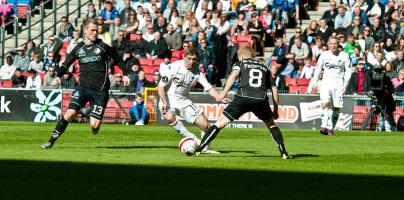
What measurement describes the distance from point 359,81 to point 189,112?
46.6 ft

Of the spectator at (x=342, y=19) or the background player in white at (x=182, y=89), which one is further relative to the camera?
the spectator at (x=342, y=19)

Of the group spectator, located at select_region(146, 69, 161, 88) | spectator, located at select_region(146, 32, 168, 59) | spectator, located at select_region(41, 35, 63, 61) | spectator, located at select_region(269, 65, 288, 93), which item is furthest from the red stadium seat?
spectator, located at select_region(41, 35, 63, 61)

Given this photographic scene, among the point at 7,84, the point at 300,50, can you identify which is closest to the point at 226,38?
the point at 300,50

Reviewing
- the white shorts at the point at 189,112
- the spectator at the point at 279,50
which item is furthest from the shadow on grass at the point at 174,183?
the spectator at the point at 279,50

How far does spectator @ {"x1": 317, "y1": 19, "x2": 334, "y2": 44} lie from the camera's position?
35353 mm

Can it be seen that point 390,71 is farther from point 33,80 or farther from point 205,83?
point 205,83

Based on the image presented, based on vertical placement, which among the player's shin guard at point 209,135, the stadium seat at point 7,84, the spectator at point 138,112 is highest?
the stadium seat at point 7,84

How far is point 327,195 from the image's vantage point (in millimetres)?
12578

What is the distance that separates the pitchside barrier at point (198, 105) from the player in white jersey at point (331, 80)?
3698mm

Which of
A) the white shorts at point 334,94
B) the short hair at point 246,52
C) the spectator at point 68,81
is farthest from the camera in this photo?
the spectator at point 68,81

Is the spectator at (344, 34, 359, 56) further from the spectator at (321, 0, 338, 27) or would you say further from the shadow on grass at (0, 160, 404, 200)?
the shadow on grass at (0, 160, 404, 200)

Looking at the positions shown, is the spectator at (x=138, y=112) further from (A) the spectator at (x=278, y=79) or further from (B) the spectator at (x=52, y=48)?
(B) the spectator at (x=52, y=48)

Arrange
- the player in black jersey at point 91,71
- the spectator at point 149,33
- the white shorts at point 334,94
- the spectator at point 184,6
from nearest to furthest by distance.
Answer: the player in black jersey at point 91,71
the white shorts at point 334,94
the spectator at point 149,33
the spectator at point 184,6

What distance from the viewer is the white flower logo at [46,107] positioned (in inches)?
1385
